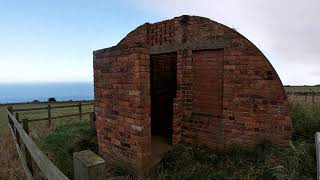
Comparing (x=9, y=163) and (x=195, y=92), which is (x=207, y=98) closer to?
(x=195, y=92)

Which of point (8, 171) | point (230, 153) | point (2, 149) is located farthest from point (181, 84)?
point (2, 149)

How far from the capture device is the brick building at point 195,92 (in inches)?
183

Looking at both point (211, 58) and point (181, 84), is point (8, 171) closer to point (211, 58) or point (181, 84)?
point (181, 84)

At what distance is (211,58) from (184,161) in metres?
2.21

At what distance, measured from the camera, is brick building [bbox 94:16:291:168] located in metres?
4.64

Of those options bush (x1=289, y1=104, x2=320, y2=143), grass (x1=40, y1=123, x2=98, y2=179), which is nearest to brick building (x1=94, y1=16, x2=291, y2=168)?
grass (x1=40, y1=123, x2=98, y2=179)

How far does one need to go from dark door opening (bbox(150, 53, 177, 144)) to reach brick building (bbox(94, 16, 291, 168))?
1.05m

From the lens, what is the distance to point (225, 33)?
205 inches

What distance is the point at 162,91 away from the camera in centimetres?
766

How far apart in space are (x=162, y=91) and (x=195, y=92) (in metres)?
2.02

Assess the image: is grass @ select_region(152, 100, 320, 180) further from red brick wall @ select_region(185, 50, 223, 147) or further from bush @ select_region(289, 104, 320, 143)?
red brick wall @ select_region(185, 50, 223, 147)

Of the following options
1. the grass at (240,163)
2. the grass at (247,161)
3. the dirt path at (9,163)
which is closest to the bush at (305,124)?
the grass at (247,161)

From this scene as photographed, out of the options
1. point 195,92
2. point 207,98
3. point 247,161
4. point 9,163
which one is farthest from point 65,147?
point 247,161

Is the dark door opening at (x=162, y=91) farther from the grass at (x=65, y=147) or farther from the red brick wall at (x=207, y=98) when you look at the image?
the grass at (x=65, y=147)
